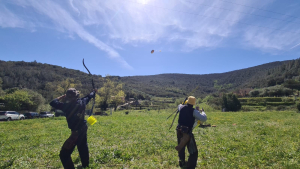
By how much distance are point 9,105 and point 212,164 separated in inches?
1794

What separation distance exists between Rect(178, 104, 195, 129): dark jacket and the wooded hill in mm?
53094

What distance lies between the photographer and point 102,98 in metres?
54.5

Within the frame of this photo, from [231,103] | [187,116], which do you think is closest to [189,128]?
[187,116]

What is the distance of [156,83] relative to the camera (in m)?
200

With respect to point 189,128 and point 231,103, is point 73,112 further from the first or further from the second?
point 231,103

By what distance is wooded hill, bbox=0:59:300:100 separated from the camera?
259 ft

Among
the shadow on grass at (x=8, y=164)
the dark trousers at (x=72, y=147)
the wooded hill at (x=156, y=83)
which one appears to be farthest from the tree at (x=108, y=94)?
the dark trousers at (x=72, y=147)

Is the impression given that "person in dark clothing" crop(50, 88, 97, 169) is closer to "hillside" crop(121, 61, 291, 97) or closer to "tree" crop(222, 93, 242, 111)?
"tree" crop(222, 93, 242, 111)

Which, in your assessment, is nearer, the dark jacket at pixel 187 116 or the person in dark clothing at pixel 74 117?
the person in dark clothing at pixel 74 117

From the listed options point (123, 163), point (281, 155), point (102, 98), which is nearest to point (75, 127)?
point (123, 163)

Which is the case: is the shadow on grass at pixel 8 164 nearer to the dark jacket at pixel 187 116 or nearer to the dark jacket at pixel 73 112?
the dark jacket at pixel 73 112

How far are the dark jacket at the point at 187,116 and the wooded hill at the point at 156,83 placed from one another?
5309 cm

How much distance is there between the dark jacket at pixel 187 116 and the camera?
4875 millimetres

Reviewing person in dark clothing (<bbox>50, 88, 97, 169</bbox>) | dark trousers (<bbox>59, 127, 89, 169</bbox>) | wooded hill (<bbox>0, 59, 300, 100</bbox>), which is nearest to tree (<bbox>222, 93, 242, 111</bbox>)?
wooded hill (<bbox>0, 59, 300, 100</bbox>)
